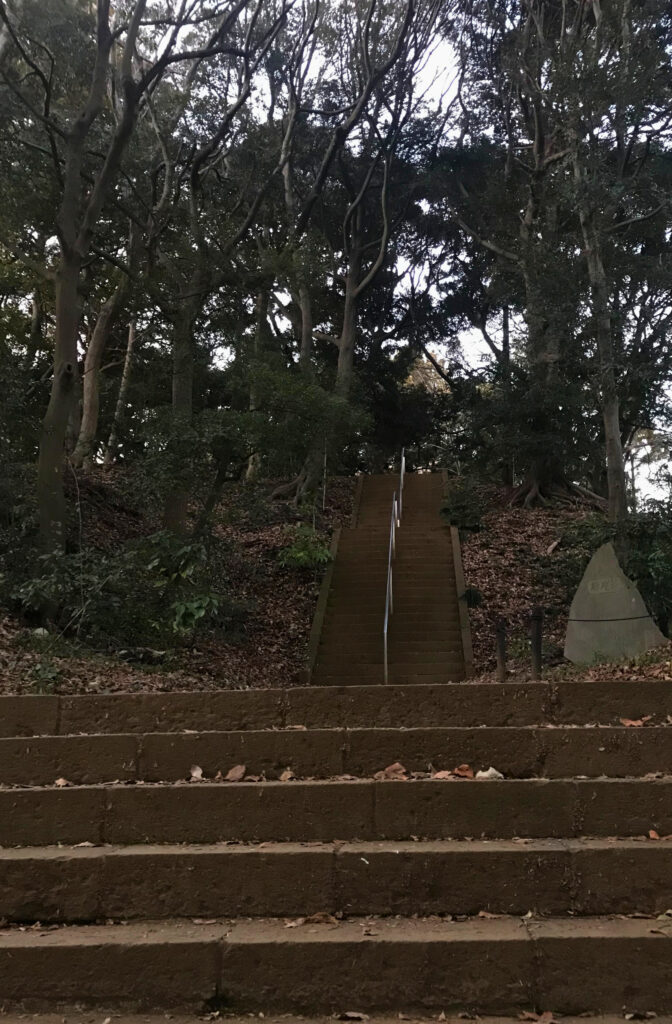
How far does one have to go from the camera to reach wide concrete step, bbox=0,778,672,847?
3.53m

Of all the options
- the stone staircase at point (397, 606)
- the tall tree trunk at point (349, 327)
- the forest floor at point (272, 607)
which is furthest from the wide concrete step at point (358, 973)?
the tall tree trunk at point (349, 327)

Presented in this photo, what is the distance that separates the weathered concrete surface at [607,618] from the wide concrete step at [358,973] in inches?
245

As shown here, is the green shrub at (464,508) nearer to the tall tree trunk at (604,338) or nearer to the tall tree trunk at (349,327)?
the tall tree trunk at (349,327)

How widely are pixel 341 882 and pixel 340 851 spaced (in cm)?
12

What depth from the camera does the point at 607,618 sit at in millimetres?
9227

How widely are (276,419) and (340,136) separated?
8.27 meters

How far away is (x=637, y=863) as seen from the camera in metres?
3.23

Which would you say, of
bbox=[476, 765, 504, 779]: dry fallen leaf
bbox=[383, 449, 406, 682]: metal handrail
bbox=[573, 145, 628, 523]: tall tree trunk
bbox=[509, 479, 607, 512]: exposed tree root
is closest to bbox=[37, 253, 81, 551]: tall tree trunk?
bbox=[383, 449, 406, 682]: metal handrail

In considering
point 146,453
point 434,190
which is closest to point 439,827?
point 146,453

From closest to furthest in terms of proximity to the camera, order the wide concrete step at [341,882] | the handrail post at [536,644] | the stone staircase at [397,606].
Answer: the wide concrete step at [341,882]
the handrail post at [536,644]
the stone staircase at [397,606]

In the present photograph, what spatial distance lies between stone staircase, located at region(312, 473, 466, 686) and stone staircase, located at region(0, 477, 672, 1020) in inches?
261

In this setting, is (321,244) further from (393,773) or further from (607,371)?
(393,773)

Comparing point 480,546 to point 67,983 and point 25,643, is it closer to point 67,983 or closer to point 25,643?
point 25,643

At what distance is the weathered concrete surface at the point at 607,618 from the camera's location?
9.05 metres
